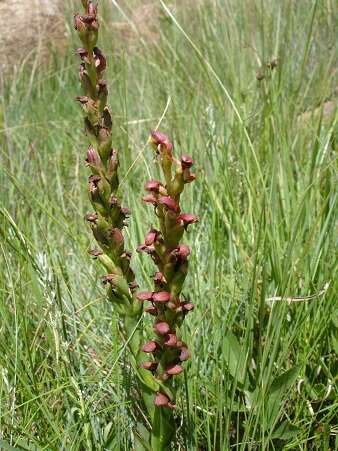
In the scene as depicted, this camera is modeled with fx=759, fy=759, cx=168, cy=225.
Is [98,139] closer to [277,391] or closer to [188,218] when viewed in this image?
[188,218]

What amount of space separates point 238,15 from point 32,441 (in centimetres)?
271

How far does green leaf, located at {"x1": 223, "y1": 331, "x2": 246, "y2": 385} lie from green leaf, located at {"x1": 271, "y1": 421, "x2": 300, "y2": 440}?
104mm

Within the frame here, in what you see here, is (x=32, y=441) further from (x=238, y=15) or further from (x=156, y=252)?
(x=238, y=15)

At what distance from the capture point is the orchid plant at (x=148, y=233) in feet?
3.24

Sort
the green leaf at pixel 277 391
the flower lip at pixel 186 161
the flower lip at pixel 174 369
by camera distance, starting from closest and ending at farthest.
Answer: the flower lip at pixel 186 161, the flower lip at pixel 174 369, the green leaf at pixel 277 391

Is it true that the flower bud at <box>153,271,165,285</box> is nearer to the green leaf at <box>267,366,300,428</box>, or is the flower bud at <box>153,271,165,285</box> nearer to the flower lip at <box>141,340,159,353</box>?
the flower lip at <box>141,340,159,353</box>

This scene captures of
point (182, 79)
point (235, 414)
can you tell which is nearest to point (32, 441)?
point (235, 414)

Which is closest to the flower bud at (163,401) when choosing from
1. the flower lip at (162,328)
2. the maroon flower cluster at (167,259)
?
the maroon flower cluster at (167,259)

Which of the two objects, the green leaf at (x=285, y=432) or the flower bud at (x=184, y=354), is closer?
the flower bud at (x=184, y=354)

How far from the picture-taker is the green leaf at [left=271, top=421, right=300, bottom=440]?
1298 millimetres

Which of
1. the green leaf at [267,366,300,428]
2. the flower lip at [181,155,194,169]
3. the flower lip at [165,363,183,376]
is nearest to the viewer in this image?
the flower lip at [181,155,194,169]

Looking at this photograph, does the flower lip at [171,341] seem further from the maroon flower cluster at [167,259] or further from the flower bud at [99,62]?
the flower bud at [99,62]

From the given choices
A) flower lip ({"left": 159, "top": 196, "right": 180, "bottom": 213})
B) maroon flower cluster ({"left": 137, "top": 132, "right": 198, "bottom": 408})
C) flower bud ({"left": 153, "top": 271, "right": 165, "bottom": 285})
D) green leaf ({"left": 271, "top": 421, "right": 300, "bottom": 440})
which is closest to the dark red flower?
maroon flower cluster ({"left": 137, "top": 132, "right": 198, "bottom": 408})

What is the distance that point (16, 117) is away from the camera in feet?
10.4
